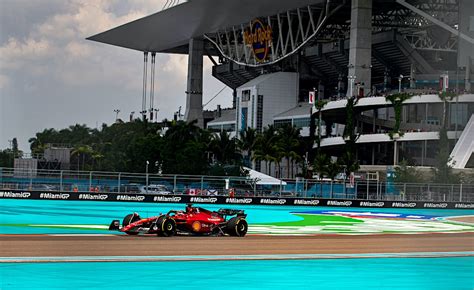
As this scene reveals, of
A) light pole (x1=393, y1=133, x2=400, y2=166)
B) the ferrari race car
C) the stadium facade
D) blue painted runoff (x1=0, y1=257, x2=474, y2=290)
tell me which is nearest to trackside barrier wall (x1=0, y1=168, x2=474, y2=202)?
the stadium facade

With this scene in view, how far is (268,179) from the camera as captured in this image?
7269cm

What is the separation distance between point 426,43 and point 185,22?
33593 millimetres

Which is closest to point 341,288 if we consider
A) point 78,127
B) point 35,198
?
point 35,198

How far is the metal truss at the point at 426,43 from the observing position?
107938 mm

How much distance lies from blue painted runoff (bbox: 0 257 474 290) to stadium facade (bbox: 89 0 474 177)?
170 feet

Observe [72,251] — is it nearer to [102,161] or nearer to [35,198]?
[35,198]

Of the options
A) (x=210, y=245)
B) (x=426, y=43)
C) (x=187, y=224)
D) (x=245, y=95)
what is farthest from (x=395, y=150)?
(x=210, y=245)

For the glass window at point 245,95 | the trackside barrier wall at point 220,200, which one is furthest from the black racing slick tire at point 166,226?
the glass window at point 245,95

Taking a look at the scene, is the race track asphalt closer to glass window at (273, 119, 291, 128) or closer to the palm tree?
the palm tree

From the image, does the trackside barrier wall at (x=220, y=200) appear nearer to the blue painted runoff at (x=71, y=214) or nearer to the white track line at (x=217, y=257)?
the blue painted runoff at (x=71, y=214)

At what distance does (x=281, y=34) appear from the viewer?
378 feet

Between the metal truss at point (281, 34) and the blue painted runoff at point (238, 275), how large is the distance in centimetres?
8243

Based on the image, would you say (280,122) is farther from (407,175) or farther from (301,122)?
(407,175)

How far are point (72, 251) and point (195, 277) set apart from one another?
4.97 meters
